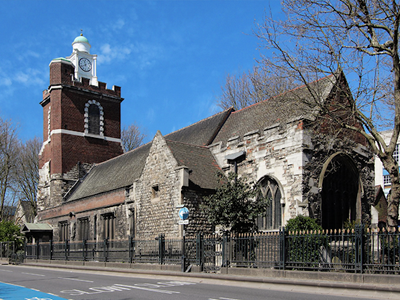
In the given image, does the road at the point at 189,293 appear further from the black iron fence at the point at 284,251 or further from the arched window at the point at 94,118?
the arched window at the point at 94,118

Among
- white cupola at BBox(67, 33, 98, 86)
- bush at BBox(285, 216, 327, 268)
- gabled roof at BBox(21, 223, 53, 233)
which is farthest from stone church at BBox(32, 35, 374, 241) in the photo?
white cupola at BBox(67, 33, 98, 86)

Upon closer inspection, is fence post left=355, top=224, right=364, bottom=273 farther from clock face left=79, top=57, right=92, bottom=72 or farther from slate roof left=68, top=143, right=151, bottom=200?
clock face left=79, top=57, right=92, bottom=72

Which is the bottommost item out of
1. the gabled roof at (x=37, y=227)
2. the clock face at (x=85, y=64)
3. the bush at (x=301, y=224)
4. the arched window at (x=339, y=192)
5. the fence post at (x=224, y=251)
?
the gabled roof at (x=37, y=227)

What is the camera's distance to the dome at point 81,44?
43.8 metres

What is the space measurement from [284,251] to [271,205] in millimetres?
5387

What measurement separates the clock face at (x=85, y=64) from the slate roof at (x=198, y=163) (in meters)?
24.1

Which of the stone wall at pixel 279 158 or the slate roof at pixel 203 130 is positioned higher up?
the slate roof at pixel 203 130

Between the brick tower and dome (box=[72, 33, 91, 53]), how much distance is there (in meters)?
2.78

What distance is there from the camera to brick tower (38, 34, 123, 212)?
1470 inches

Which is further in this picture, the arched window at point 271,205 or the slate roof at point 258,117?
the slate roof at point 258,117

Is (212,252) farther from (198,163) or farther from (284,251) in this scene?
(198,163)

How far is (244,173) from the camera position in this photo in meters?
21.4

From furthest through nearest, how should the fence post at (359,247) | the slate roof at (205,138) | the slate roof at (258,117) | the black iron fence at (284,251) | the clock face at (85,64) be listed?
the clock face at (85,64)
the slate roof at (258,117)
the slate roof at (205,138)
the black iron fence at (284,251)
the fence post at (359,247)

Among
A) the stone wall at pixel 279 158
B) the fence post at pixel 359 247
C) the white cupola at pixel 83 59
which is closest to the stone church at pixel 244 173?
the stone wall at pixel 279 158
